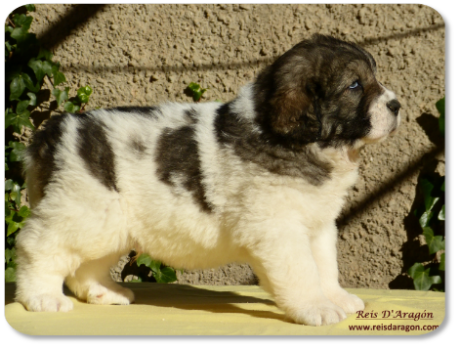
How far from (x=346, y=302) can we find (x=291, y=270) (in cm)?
70

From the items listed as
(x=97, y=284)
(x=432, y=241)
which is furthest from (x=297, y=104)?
(x=432, y=241)

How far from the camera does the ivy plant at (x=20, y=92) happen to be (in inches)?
212

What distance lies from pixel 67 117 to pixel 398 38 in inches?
126

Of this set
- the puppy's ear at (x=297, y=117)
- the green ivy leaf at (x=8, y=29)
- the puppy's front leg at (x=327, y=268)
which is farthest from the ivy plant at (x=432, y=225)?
the green ivy leaf at (x=8, y=29)

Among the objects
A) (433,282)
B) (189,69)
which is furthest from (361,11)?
(433,282)

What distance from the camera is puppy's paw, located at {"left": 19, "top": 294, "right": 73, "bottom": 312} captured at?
12.6ft

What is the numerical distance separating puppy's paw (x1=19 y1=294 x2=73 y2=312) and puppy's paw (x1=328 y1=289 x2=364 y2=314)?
186cm

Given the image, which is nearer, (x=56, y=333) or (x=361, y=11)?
(x=56, y=333)

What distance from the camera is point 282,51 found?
538cm

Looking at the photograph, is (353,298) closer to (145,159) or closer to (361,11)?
(145,159)

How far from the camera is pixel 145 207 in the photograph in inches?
152

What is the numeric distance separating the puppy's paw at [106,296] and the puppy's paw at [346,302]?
157 centimetres

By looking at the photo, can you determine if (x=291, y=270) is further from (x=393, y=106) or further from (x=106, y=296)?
(x=106, y=296)

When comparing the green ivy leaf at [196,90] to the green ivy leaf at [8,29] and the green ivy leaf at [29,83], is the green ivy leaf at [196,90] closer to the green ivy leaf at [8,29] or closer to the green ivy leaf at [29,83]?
the green ivy leaf at [29,83]
